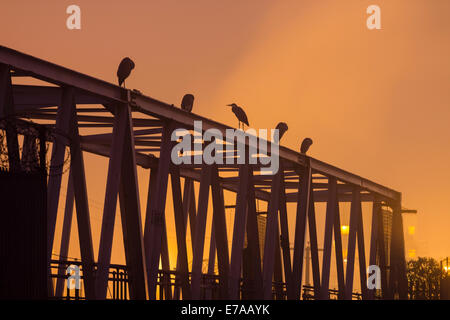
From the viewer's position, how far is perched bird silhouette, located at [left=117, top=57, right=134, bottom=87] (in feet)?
77.5

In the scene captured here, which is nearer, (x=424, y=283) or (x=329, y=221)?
(x=329, y=221)

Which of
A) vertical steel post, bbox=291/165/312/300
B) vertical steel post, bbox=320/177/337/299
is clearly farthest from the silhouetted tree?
A: vertical steel post, bbox=291/165/312/300

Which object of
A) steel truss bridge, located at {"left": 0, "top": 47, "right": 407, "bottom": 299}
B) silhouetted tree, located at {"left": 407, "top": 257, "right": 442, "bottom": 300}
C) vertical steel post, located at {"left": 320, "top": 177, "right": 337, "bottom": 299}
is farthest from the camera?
silhouetted tree, located at {"left": 407, "top": 257, "right": 442, "bottom": 300}

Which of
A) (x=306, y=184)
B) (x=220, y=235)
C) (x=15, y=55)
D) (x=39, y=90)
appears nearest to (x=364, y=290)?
(x=306, y=184)

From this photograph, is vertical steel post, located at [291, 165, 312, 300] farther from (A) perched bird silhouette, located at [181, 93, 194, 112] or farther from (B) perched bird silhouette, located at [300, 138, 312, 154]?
(A) perched bird silhouette, located at [181, 93, 194, 112]

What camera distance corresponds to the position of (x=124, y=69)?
23.8 metres

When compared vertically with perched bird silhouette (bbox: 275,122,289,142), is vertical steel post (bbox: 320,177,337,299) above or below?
below

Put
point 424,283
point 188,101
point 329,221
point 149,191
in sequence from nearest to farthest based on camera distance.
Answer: point 188,101 < point 149,191 < point 329,221 < point 424,283

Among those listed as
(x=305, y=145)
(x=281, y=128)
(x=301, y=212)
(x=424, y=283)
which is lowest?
(x=424, y=283)

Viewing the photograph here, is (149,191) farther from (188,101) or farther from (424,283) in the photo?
(424,283)

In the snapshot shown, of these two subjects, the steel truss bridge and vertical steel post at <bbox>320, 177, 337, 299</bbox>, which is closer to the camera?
the steel truss bridge

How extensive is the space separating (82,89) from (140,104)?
229cm

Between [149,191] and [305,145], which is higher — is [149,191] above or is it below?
below

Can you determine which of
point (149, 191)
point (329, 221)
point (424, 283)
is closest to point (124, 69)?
point (149, 191)
